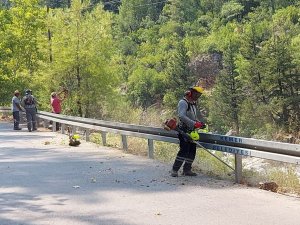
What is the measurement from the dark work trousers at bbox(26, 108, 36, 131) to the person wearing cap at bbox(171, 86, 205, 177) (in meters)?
12.9

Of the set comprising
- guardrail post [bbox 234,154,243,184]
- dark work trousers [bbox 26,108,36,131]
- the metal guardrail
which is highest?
the metal guardrail

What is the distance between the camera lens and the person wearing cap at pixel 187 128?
28.4 ft

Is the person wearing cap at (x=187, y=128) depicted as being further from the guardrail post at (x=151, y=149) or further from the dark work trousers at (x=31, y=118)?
the dark work trousers at (x=31, y=118)

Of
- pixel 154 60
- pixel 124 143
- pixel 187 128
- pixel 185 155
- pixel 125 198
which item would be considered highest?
pixel 154 60

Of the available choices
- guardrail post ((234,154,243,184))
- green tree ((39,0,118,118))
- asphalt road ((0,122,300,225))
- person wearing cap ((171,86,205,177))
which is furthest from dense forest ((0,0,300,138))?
guardrail post ((234,154,243,184))

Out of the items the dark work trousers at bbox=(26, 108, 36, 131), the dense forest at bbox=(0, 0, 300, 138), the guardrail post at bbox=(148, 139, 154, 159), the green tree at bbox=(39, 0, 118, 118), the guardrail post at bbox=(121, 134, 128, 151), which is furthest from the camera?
the dense forest at bbox=(0, 0, 300, 138)

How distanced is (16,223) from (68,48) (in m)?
20.1

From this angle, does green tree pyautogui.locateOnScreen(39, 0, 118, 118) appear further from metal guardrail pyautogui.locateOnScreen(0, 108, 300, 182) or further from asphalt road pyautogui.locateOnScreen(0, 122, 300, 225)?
asphalt road pyautogui.locateOnScreen(0, 122, 300, 225)

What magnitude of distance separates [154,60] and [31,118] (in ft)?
353

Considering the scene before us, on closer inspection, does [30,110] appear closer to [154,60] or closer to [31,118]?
[31,118]

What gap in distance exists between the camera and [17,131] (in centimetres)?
2094

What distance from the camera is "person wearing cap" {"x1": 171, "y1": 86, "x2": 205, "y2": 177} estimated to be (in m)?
8.66

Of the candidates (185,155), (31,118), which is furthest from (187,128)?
(31,118)

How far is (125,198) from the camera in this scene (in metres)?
7.20
